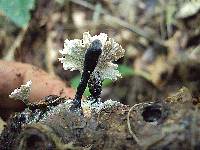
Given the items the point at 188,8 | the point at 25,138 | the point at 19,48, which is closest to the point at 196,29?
the point at 188,8

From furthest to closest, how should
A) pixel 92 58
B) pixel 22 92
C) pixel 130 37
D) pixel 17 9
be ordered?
pixel 130 37 → pixel 17 9 → pixel 22 92 → pixel 92 58

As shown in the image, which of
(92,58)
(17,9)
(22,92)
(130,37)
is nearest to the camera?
(92,58)

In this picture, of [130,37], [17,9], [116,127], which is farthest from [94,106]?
[130,37]

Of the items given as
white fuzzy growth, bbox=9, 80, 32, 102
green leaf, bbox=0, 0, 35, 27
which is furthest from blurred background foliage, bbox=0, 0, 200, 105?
white fuzzy growth, bbox=9, 80, 32, 102

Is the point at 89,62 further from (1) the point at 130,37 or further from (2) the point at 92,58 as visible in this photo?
(1) the point at 130,37

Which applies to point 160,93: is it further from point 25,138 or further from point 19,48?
point 25,138

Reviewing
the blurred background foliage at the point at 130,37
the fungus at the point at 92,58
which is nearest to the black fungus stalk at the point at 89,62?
the fungus at the point at 92,58

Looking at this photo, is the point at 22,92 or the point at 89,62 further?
the point at 22,92

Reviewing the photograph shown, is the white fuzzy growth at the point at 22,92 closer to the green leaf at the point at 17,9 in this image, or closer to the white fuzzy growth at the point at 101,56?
the white fuzzy growth at the point at 101,56
